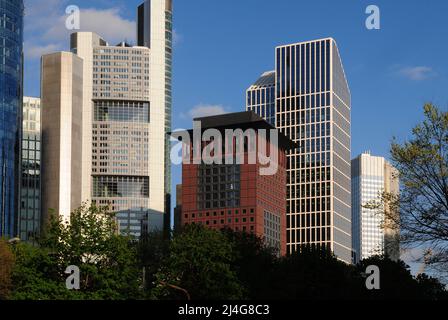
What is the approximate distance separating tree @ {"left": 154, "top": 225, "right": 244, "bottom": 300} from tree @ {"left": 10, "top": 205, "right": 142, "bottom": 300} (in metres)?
9.65

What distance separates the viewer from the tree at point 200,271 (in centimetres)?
10406

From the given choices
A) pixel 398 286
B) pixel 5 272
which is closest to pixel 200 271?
pixel 5 272

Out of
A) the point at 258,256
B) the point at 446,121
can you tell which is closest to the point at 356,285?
the point at 258,256

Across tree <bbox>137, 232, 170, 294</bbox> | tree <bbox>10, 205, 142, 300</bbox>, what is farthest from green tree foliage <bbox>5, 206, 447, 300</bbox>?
tree <bbox>137, 232, 170, 294</bbox>

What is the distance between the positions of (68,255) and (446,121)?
49656 millimetres

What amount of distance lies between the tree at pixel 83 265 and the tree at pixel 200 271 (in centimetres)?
965

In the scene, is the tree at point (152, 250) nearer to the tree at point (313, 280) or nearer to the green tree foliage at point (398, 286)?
the tree at point (313, 280)

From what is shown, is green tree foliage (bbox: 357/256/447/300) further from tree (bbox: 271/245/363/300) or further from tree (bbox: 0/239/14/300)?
tree (bbox: 0/239/14/300)

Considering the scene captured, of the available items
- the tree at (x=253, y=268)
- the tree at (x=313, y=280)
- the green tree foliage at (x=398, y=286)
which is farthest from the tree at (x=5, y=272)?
the green tree foliage at (x=398, y=286)

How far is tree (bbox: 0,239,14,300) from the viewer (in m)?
95.2
